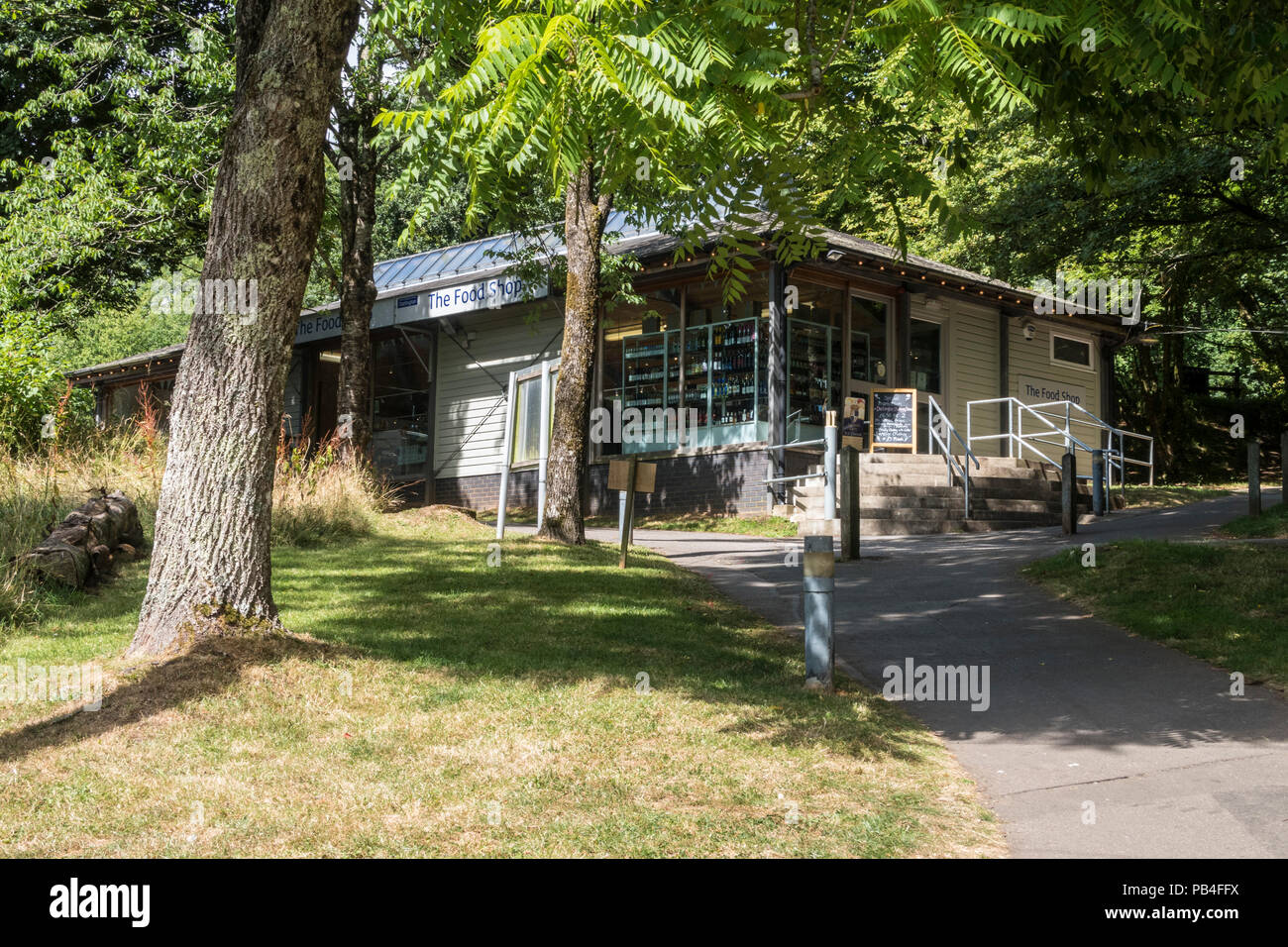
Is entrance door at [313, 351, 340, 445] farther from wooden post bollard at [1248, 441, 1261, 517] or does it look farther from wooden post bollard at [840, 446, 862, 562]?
wooden post bollard at [1248, 441, 1261, 517]

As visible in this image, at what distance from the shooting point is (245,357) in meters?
7.12

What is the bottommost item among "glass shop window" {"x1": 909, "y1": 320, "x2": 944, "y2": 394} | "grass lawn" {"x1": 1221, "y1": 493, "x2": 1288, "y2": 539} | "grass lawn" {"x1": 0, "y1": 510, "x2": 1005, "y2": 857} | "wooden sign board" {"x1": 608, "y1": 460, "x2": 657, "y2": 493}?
"grass lawn" {"x1": 0, "y1": 510, "x2": 1005, "y2": 857}

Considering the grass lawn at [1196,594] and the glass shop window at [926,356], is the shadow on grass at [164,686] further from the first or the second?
the glass shop window at [926,356]

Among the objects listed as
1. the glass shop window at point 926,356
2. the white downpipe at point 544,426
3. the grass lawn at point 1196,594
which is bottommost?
the grass lawn at point 1196,594

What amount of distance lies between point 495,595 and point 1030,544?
7813 millimetres

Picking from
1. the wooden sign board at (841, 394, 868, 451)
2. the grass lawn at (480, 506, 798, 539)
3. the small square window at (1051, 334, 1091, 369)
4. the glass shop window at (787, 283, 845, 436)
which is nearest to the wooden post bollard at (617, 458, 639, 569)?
the grass lawn at (480, 506, 798, 539)

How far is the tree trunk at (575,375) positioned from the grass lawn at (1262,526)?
788 cm

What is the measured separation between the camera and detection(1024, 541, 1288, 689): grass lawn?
8.52m

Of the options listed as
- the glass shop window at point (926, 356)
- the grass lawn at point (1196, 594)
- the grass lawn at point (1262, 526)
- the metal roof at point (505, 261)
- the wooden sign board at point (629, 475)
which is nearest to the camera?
the grass lawn at point (1196, 594)

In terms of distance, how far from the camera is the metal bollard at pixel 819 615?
768 centimetres

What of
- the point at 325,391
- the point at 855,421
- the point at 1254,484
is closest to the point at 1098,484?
the point at 1254,484

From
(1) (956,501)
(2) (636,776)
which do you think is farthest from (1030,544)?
(2) (636,776)

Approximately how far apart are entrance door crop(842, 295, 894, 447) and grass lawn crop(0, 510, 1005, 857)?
1458 cm

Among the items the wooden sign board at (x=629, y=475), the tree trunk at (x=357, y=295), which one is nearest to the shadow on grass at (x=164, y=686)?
the wooden sign board at (x=629, y=475)
